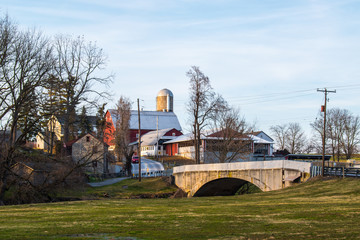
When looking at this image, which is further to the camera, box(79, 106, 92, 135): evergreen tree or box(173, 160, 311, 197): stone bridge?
box(79, 106, 92, 135): evergreen tree

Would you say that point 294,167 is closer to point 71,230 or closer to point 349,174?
point 349,174

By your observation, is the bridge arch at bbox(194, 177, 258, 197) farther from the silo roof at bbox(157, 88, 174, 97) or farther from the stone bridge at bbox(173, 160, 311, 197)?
the silo roof at bbox(157, 88, 174, 97)

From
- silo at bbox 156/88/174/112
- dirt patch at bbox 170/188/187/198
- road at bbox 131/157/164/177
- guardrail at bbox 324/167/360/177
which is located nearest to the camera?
guardrail at bbox 324/167/360/177

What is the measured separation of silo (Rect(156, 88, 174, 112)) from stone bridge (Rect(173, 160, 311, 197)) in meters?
68.3

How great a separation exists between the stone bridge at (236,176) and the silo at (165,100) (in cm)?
6830

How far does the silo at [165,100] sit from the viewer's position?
122188mm

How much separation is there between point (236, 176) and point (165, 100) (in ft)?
267

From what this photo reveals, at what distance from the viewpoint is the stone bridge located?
3578 centimetres

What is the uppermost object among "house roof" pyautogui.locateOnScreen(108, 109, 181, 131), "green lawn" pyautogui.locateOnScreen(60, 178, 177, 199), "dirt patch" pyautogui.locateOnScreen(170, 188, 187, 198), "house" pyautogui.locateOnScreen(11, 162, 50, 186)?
"house roof" pyautogui.locateOnScreen(108, 109, 181, 131)

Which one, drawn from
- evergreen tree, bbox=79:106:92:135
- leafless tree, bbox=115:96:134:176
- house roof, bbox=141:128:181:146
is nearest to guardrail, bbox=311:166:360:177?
evergreen tree, bbox=79:106:92:135

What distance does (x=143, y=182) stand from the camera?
5341 cm

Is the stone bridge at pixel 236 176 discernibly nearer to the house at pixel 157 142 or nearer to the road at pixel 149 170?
the road at pixel 149 170

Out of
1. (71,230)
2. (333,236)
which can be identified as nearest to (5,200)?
(71,230)

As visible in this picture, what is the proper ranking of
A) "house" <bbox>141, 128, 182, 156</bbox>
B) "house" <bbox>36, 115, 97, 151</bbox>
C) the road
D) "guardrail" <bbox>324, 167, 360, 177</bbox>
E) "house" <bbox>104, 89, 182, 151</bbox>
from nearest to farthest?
"guardrail" <bbox>324, 167, 360, 177</bbox>, "house" <bbox>36, 115, 97, 151</bbox>, the road, "house" <bbox>141, 128, 182, 156</bbox>, "house" <bbox>104, 89, 182, 151</bbox>
